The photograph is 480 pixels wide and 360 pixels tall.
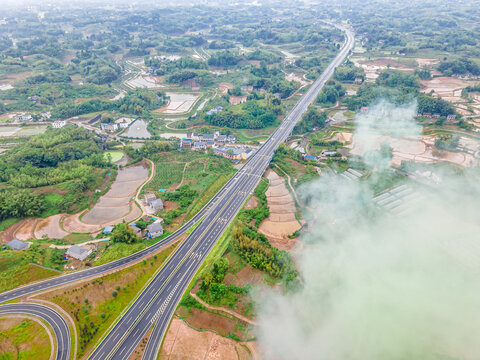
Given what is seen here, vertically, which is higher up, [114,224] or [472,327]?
[472,327]

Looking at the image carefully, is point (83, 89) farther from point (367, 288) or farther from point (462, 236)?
point (462, 236)

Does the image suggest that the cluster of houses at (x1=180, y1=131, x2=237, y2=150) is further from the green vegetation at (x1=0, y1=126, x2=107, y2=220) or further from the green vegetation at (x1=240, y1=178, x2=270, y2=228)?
the green vegetation at (x1=240, y1=178, x2=270, y2=228)

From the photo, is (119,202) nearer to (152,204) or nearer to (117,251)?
(152,204)

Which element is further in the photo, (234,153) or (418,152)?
(234,153)

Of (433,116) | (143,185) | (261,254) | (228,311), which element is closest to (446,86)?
(433,116)

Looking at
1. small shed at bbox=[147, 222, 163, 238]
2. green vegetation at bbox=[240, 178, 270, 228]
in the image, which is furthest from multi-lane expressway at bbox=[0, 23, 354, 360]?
green vegetation at bbox=[240, 178, 270, 228]

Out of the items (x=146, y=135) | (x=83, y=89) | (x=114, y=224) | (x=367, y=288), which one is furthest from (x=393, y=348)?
(x=83, y=89)

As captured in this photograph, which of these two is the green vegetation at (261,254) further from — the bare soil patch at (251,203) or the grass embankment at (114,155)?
the grass embankment at (114,155)
